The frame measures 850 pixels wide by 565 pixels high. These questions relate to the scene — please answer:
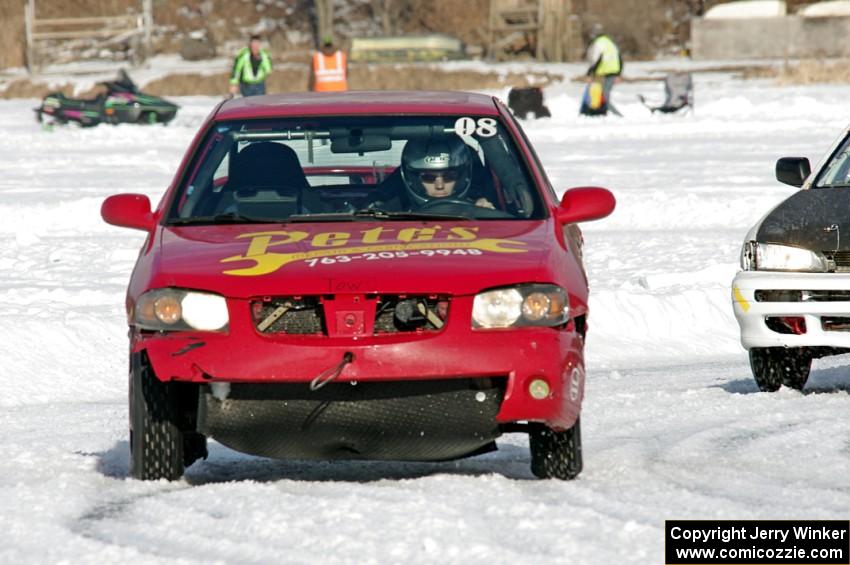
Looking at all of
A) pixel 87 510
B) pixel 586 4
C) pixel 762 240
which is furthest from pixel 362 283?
pixel 586 4

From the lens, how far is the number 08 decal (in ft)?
22.8

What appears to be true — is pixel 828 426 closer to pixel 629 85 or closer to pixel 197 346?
pixel 197 346

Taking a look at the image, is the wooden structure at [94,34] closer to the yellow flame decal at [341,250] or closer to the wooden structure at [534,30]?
the wooden structure at [534,30]

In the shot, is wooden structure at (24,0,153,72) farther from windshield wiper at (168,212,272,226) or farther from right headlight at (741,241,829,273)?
windshield wiper at (168,212,272,226)

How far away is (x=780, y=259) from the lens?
842cm

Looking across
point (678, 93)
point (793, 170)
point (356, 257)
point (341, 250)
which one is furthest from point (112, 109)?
point (356, 257)

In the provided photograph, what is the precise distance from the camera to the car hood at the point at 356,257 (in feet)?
18.5

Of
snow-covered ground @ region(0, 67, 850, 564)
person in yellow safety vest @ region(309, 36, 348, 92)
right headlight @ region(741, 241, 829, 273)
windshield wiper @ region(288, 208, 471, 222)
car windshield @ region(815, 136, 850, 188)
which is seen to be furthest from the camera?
person in yellow safety vest @ region(309, 36, 348, 92)

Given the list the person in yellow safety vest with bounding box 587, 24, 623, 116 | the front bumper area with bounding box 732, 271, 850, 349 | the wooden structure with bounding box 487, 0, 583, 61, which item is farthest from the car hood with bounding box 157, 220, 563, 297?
the wooden structure with bounding box 487, 0, 583, 61

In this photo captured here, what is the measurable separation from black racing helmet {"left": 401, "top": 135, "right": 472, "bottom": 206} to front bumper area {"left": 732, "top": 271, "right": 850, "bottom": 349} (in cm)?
221

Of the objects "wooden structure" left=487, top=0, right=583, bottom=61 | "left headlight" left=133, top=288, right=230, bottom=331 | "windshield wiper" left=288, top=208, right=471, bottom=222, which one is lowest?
"wooden structure" left=487, top=0, right=583, bottom=61

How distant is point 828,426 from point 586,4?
168ft

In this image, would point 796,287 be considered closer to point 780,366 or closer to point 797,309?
point 797,309

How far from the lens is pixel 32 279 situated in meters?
13.1
